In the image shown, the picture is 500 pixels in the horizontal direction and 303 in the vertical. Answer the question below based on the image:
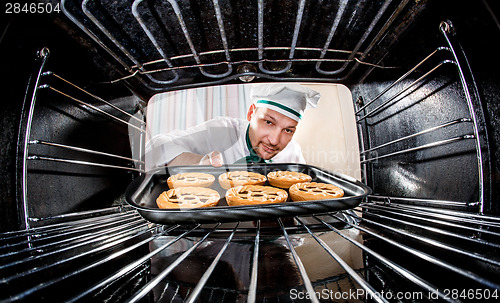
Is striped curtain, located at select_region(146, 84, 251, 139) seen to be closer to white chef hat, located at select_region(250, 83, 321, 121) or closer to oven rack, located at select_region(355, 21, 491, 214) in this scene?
white chef hat, located at select_region(250, 83, 321, 121)

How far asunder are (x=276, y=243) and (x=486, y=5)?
762mm

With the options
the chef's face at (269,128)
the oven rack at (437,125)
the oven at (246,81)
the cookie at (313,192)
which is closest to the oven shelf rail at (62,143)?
the oven at (246,81)

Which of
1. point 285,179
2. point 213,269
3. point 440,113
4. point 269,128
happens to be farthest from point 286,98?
point 213,269

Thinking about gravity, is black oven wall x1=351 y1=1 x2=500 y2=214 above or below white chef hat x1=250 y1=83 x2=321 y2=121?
below

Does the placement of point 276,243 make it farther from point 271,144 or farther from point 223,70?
point 223,70

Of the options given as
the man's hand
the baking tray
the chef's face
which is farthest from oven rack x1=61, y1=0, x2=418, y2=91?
the baking tray

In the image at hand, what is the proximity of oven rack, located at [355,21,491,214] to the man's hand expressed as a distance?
73 centimetres

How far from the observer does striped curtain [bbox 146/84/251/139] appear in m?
1.09

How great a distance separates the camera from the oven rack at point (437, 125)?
576 millimetres

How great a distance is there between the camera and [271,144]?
1.17m

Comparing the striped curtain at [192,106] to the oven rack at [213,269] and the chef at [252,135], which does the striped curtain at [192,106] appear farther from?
the oven rack at [213,269]

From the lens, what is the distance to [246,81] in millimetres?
1005

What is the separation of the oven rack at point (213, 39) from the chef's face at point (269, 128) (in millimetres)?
216

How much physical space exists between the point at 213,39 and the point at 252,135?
51 centimetres
